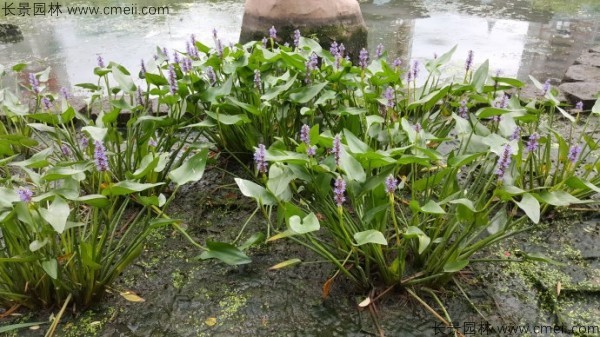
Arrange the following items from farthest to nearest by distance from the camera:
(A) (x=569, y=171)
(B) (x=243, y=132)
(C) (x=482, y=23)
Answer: (C) (x=482, y=23), (B) (x=243, y=132), (A) (x=569, y=171)

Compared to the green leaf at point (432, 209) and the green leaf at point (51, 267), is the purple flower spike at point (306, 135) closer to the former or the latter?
the green leaf at point (432, 209)

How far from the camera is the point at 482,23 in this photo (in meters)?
5.18

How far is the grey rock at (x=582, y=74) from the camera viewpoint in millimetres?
3006

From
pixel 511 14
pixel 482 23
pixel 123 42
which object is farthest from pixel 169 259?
pixel 511 14

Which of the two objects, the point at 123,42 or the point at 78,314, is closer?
the point at 78,314

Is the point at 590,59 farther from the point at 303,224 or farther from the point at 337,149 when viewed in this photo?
the point at 303,224

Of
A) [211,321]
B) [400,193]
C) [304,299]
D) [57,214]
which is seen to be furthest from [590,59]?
[57,214]

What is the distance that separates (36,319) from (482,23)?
16.6 feet

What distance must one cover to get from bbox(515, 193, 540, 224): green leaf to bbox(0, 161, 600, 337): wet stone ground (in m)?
0.37

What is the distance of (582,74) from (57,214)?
3.13 metres

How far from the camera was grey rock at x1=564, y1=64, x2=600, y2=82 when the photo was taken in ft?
9.86

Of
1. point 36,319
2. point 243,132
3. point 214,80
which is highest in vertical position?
point 214,80

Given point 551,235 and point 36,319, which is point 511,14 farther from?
point 36,319

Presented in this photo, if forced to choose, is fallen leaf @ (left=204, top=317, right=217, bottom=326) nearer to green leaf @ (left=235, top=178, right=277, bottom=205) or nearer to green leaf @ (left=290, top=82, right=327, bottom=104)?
green leaf @ (left=235, top=178, right=277, bottom=205)
